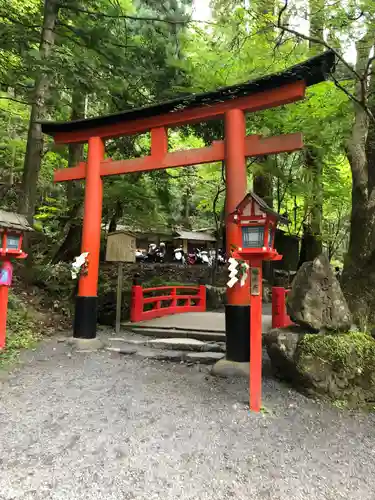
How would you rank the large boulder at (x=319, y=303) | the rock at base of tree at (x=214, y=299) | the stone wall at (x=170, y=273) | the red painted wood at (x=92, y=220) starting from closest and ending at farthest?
the large boulder at (x=319, y=303)
the red painted wood at (x=92, y=220)
the rock at base of tree at (x=214, y=299)
the stone wall at (x=170, y=273)

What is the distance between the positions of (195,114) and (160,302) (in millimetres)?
5065

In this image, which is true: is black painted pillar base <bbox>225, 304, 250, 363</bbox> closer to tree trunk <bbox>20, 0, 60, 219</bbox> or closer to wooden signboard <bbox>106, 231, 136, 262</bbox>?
wooden signboard <bbox>106, 231, 136, 262</bbox>

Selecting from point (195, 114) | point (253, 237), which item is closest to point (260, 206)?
point (253, 237)

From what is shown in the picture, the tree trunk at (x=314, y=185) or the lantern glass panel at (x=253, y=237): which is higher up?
the tree trunk at (x=314, y=185)

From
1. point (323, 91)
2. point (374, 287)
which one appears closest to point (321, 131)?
point (323, 91)

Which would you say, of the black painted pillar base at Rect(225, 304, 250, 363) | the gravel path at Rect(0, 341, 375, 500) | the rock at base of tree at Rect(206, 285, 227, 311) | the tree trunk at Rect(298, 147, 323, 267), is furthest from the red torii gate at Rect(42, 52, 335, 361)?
the tree trunk at Rect(298, 147, 323, 267)

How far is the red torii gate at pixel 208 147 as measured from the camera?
4.95 m

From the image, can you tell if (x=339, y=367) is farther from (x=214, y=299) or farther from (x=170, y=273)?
(x=170, y=273)

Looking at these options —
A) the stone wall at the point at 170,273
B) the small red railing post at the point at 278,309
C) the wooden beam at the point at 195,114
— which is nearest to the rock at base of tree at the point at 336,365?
the small red railing post at the point at 278,309

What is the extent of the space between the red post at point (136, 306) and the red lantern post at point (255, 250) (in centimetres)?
470

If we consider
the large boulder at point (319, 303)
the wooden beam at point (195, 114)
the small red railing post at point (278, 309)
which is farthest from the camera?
the small red railing post at point (278, 309)

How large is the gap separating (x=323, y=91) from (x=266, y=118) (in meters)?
1.43

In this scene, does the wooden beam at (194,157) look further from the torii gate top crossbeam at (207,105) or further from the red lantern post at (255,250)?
the red lantern post at (255,250)

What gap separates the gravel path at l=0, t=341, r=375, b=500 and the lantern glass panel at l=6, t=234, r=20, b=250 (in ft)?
6.60
